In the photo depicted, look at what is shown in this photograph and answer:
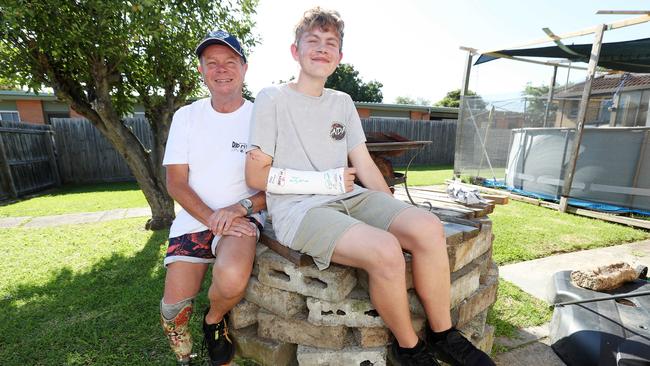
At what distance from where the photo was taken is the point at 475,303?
189 cm

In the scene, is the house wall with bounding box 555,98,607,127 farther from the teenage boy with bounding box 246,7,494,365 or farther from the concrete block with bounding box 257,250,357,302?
the concrete block with bounding box 257,250,357,302

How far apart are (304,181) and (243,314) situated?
0.85 m

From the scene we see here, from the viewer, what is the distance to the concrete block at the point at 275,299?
168 centimetres

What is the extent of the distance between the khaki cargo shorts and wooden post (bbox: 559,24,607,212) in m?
5.09

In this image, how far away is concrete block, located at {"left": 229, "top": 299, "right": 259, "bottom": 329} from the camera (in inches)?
71.8

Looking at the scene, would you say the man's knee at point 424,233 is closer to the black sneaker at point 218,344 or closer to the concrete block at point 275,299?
the concrete block at point 275,299

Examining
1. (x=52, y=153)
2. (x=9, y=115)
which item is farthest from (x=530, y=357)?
(x=9, y=115)

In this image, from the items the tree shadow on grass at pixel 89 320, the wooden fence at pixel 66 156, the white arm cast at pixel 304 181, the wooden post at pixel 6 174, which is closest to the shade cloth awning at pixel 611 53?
the wooden fence at pixel 66 156

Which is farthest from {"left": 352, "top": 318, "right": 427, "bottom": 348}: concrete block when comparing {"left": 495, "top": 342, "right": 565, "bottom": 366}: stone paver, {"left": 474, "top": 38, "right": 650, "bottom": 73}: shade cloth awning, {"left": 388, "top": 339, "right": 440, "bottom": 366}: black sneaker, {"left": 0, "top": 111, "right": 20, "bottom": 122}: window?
{"left": 0, "top": 111, "right": 20, "bottom": 122}: window

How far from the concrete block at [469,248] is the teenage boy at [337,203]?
0.29 meters

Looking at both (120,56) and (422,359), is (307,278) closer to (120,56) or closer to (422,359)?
(422,359)

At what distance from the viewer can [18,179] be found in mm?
6953

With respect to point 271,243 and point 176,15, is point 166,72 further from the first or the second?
point 271,243

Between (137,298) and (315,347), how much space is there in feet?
5.59
